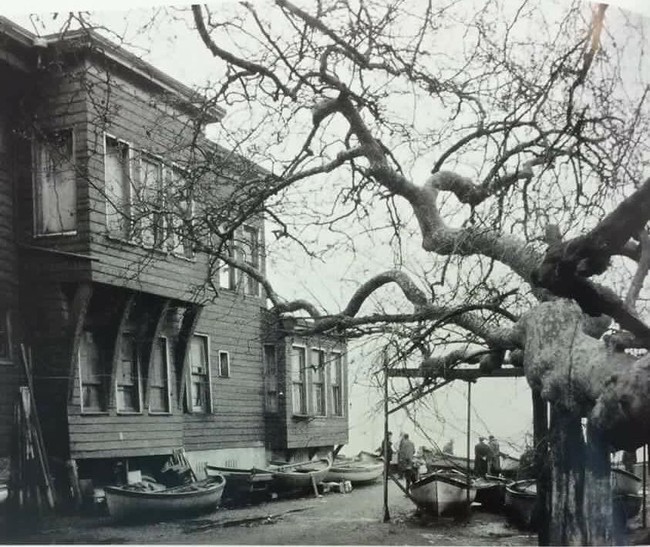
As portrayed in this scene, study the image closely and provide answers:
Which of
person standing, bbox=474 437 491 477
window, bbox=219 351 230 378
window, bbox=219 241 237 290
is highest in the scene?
window, bbox=219 241 237 290

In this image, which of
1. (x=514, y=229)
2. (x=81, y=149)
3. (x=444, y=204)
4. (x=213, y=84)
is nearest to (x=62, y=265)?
(x=81, y=149)

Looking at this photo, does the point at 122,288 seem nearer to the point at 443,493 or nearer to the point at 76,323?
the point at 76,323

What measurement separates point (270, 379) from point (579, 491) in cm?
173

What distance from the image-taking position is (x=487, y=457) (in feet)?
14.1

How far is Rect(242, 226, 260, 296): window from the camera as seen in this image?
450cm

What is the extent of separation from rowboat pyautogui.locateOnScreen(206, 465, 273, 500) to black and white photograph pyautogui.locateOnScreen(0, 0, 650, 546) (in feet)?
0.04

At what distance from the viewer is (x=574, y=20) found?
401 cm

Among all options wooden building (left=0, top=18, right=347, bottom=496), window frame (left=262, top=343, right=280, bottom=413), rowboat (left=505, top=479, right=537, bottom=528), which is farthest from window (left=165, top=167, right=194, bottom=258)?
rowboat (left=505, top=479, right=537, bottom=528)

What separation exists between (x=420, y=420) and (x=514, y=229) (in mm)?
1172

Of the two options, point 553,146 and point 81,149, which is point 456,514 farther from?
point 81,149

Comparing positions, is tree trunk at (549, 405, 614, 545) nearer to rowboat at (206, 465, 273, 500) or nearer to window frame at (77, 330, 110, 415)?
rowboat at (206, 465, 273, 500)

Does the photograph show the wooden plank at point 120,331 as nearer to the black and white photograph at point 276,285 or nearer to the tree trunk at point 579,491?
the black and white photograph at point 276,285

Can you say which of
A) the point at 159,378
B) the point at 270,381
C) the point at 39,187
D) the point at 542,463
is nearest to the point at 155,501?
the point at 159,378

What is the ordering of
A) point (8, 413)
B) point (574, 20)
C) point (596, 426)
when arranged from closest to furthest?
point (596, 426) < point (574, 20) < point (8, 413)
